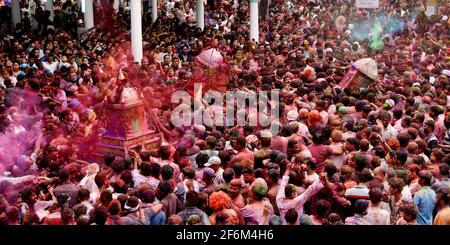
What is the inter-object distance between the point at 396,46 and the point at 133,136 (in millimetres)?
9674

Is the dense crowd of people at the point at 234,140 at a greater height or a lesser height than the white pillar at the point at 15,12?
lesser

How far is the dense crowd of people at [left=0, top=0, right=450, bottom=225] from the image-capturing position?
6324 mm

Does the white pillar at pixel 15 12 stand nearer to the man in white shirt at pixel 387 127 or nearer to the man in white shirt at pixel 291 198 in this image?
the man in white shirt at pixel 387 127

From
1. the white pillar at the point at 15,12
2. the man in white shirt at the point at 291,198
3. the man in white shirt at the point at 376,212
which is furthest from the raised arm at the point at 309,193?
the white pillar at the point at 15,12

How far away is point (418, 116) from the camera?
9344mm

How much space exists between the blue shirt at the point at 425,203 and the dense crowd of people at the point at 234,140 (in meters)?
0.01

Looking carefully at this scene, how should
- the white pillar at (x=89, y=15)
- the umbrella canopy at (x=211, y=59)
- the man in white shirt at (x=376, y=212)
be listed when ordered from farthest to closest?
the white pillar at (x=89, y=15) → the umbrella canopy at (x=211, y=59) → the man in white shirt at (x=376, y=212)

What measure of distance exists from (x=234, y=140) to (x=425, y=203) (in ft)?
8.66

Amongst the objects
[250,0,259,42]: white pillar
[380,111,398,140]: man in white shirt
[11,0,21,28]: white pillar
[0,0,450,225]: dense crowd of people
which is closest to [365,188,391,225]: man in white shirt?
[0,0,450,225]: dense crowd of people

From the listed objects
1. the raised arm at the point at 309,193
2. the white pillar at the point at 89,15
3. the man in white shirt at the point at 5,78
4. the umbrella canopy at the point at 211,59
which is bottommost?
the raised arm at the point at 309,193

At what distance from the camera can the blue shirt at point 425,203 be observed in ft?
21.1

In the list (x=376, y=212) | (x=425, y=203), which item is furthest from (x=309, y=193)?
(x=425, y=203)

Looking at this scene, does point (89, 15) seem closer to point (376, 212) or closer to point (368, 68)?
point (368, 68)
